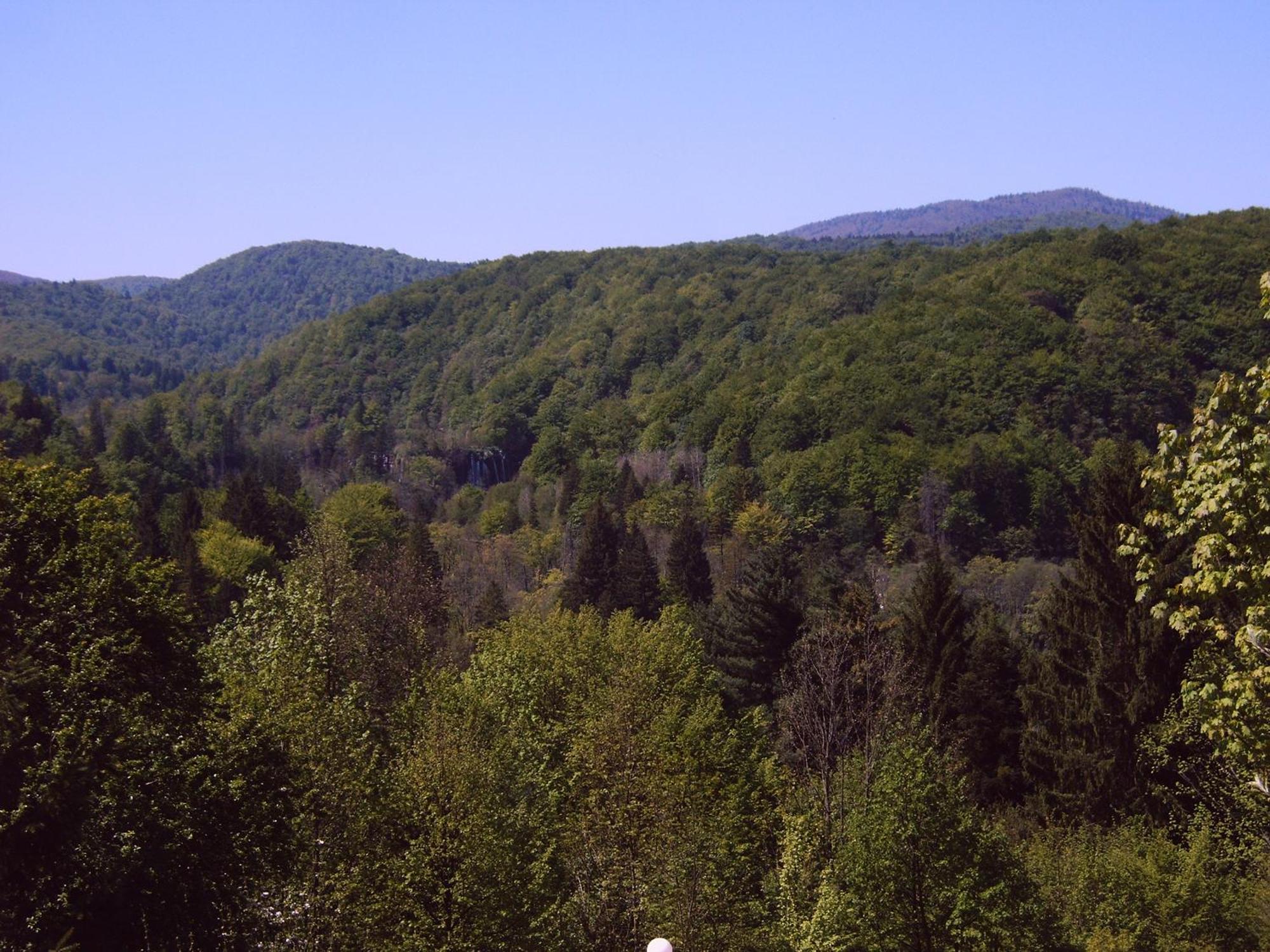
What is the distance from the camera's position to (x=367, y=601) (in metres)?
35.2

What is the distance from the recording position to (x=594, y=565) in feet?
214

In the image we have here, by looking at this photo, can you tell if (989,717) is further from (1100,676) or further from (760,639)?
(760,639)

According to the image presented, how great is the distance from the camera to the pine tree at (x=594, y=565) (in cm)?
6309

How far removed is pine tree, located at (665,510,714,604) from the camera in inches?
2479

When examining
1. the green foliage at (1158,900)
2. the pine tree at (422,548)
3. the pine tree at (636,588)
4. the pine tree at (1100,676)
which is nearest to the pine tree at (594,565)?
the pine tree at (636,588)

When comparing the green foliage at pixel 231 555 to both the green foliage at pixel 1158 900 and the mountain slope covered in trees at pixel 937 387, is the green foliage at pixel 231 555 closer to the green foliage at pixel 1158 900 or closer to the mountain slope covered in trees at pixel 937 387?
the green foliage at pixel 1158 900

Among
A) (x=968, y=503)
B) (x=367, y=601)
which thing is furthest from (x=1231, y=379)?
(x=968, y=503)

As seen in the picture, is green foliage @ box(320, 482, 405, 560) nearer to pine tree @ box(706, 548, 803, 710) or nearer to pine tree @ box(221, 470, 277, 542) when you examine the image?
pine tree @ box(221, 470, 277, 542)

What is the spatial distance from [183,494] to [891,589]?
4571 centimetres

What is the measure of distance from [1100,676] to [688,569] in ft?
124

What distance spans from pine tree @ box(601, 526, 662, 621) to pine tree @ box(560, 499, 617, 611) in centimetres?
86

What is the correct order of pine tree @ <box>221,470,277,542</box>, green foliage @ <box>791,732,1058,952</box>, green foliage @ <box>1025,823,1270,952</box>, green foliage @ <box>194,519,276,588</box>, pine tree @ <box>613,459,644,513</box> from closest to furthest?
1. green foliage @ <box>791,732,1058,952</box>
2. green foliage @ <box>1025,823,1270,952</box>
3. green foliage @ <box>194,519,276,588</box>
4. pine tree @ <box>221,470,277,542</box>
5. pine tree @ <box>613,459,644,513</box>

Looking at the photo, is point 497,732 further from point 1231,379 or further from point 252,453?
point 252,453

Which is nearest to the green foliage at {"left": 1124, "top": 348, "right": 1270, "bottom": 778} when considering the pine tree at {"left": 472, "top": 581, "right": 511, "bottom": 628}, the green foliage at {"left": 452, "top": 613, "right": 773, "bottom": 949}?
the green foliage at {"left": 452, "top": 613, "right": 773, "bottom": 949}
